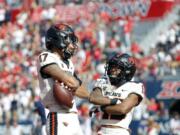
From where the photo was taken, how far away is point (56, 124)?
740cm

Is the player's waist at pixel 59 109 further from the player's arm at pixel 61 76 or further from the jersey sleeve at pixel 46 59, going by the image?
the jersey sleeve at pixel 46 59

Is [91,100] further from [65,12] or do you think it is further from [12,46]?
[65,12]

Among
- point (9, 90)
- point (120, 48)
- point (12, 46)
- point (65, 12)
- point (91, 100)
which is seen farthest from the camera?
point (65, 12)

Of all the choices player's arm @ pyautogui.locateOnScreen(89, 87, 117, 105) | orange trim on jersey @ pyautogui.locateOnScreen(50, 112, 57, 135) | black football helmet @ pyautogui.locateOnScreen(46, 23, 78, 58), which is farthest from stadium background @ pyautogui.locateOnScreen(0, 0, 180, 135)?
player's arm @ pyautogui.locateOnScreen(89, 87, 117, 105)

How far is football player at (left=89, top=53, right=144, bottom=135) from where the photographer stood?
711 centimetres

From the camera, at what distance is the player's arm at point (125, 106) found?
7.05 metres

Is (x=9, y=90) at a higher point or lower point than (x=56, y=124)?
higher

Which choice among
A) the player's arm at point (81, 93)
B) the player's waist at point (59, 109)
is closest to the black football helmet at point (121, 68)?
the player's arm at point (81, 93)

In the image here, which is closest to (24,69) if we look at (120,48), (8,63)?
(8,63)

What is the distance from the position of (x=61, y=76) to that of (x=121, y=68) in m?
0.58

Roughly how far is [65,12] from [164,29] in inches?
174

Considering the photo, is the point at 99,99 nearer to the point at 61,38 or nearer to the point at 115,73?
the point at 115,73

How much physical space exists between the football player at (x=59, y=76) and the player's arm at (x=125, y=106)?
27 centimetres

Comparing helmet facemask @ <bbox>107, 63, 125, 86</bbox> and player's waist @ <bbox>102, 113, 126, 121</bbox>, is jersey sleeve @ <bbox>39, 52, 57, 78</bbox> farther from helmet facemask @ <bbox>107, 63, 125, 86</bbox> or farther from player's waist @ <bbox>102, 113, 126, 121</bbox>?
player's waist @ <bbox>102, 113, 126, 121</bbox>
